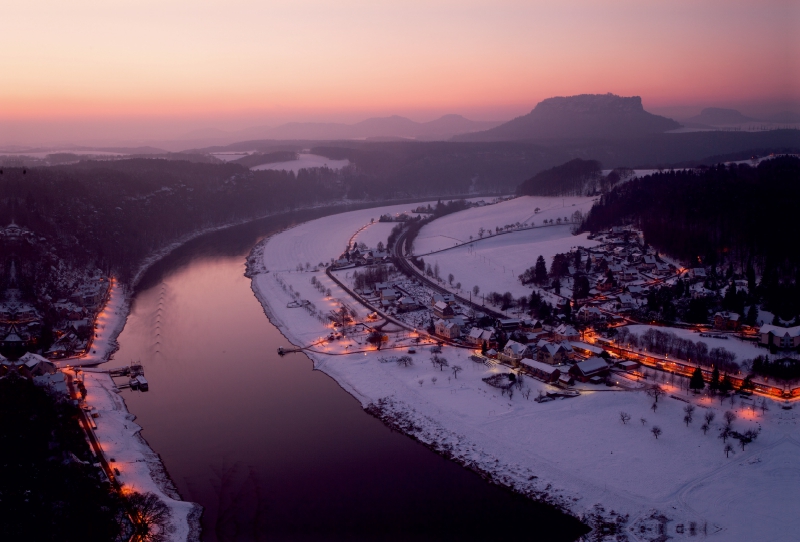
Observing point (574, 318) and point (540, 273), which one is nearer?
point (574, 318)

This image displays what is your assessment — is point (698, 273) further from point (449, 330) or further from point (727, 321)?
point (449, 330)

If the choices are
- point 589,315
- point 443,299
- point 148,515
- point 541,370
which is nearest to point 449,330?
point 443,299

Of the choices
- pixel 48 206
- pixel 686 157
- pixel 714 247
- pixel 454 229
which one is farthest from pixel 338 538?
pixel 686 157

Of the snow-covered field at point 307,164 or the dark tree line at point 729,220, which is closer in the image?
the dark tree line at point 729,220

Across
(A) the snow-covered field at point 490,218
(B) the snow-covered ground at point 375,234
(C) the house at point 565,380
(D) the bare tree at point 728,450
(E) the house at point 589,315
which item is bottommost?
(D) the bare tree at point 728,450

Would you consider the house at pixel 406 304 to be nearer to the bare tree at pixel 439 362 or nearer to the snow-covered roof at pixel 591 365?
the bare tree at pixel 439 362

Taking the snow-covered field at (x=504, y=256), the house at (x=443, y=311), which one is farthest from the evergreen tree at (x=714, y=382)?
the snow-covered field at (x=504, y=256)
